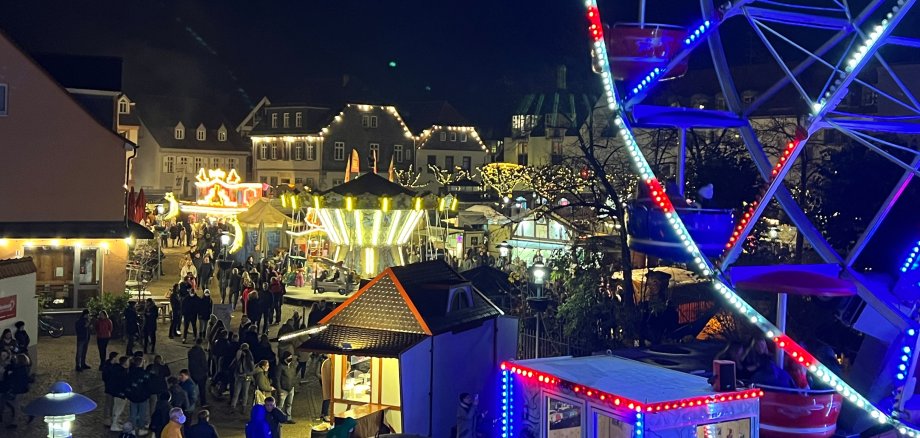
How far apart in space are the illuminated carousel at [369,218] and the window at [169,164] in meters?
40.1

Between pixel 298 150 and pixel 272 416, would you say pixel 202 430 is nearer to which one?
pixel 272 416

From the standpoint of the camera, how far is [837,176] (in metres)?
20.8

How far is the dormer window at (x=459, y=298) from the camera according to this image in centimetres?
1525

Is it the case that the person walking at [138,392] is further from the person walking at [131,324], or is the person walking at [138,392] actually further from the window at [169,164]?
the window at [169,164]

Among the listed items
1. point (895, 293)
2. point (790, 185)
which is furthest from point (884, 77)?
point (895, 293)

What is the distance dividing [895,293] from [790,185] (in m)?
13.3

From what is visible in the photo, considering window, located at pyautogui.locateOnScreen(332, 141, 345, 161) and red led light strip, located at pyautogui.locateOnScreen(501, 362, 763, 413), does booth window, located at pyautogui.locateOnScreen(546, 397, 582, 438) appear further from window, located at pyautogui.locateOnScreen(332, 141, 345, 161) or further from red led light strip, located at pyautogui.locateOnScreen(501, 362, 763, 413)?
window, located at pyautogui.locateOnScreen(332, 141, 345, 161)

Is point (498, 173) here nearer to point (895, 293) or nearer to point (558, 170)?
point (558, 170)

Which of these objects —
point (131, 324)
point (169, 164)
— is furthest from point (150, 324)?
point (169, 164)

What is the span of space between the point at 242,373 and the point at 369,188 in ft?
50.1

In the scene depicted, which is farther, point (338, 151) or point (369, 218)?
point (338, 151)

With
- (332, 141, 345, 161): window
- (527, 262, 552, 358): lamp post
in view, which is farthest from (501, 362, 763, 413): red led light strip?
(332, 141, 345, 161): window

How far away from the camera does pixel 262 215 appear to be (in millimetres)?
37219

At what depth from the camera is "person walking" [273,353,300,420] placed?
1538 centimetres
